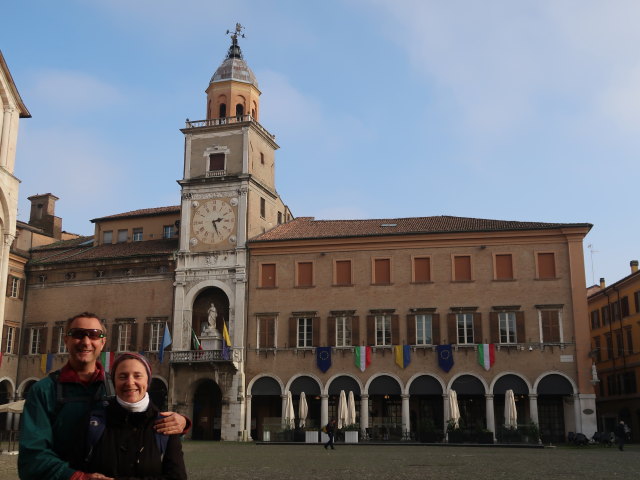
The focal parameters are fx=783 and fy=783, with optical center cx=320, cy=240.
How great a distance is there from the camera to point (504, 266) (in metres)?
41.1

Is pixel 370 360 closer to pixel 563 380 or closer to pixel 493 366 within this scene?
pixel 493 366

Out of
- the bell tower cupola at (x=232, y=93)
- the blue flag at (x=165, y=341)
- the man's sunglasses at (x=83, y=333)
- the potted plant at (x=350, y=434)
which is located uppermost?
the bell tower cupola at (x=232, y=93)

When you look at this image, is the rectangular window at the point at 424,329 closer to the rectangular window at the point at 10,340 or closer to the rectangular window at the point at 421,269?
the rectangular window at the point at 421,269

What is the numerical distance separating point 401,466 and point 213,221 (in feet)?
86.1

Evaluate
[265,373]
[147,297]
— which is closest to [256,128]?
[147,297]

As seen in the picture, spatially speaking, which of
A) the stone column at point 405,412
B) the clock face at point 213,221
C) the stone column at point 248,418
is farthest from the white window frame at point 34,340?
the stone column at point 405,412

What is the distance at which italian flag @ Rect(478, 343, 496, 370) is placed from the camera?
129ft

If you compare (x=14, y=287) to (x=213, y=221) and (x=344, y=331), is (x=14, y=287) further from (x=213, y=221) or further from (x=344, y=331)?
(x=344, y=331)

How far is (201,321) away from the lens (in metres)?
44.8

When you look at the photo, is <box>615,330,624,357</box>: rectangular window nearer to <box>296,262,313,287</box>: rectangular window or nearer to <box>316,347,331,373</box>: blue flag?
<box>316,347,331,373</box>: blue flag

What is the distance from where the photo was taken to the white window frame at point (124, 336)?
45.1 meters

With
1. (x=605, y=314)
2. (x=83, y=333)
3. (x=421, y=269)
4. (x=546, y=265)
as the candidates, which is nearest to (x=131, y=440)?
(x=83, y=333)

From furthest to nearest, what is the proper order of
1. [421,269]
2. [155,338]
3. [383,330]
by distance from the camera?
[155,338]
[421,269]
[383,330]

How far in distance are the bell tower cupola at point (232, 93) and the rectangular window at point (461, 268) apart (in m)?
16.2
